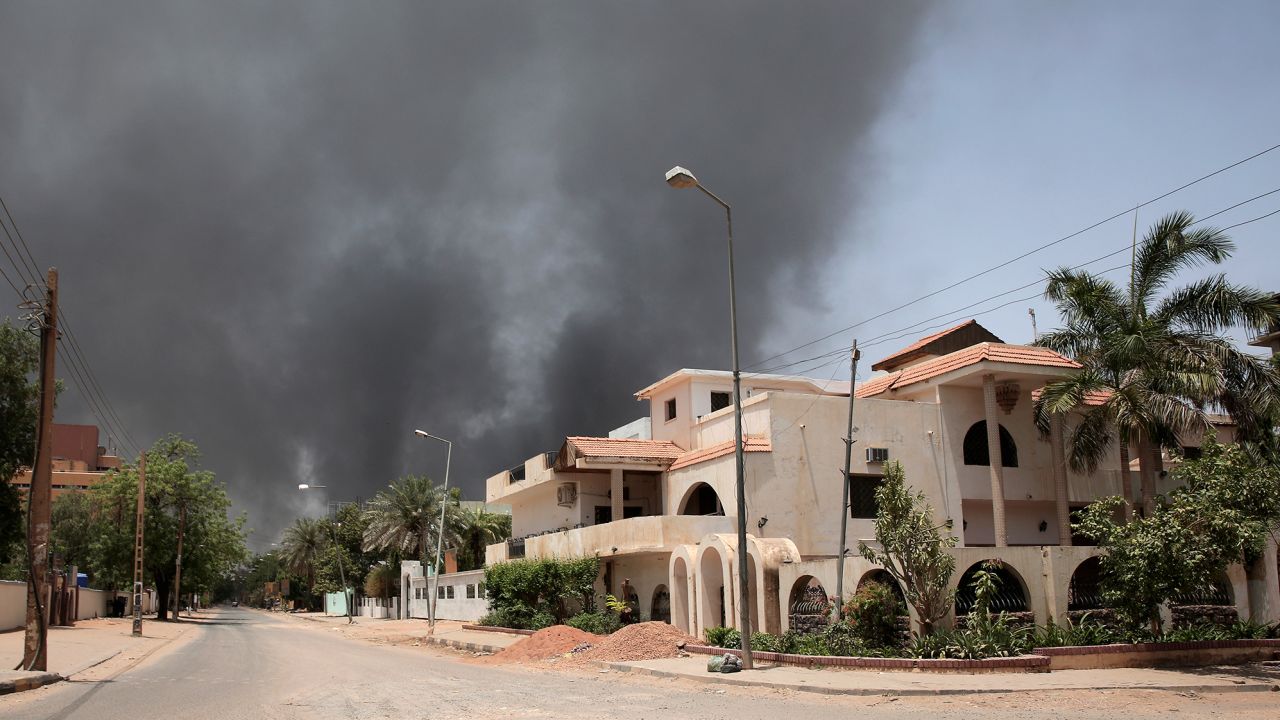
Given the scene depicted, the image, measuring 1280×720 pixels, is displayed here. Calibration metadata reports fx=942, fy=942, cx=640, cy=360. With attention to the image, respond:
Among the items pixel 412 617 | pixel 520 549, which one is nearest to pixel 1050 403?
pixel 520 549

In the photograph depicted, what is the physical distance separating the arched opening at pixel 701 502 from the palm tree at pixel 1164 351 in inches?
522

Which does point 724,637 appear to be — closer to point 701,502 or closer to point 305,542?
point 701,502

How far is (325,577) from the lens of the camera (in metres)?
96.9

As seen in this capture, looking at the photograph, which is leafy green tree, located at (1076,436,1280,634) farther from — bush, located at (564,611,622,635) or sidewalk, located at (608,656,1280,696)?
bush, located at (564,611,622,635)

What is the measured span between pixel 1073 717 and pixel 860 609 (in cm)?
720

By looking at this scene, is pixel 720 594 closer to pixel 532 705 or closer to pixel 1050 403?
pixel 1050 403

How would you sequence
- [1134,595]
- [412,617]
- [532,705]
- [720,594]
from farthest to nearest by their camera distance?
[412,617], [720,594], [1134,595], [532,705]

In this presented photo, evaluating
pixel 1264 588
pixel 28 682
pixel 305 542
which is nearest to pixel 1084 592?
pixel 1264 588

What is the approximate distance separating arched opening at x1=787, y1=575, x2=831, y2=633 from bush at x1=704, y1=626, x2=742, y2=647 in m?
1.36

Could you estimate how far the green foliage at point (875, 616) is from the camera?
18.8 m

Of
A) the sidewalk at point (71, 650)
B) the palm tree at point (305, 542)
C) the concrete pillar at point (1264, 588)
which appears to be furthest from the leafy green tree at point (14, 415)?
the palm tree at point (305, 542)

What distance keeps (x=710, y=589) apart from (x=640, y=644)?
360 centimetres

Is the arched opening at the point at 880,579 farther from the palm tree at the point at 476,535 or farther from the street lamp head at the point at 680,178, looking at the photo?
the palm tree at the point at 476,535

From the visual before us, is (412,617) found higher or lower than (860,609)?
lower
